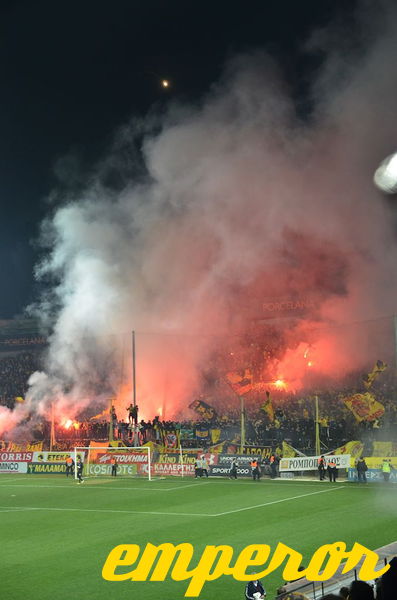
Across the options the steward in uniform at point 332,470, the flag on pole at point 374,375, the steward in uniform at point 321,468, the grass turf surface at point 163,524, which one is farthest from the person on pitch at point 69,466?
the flag on pole at point 374,375

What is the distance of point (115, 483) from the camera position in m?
31.4

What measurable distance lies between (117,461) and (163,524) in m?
16.9

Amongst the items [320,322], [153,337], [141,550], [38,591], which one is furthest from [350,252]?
[38,591]

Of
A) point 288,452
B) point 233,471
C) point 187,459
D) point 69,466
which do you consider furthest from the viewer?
point 69,466

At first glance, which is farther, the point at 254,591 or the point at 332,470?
the point at 332,470

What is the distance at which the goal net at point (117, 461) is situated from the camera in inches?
1352

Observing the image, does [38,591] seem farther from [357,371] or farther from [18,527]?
[357,371]

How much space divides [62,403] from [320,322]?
69.7 feet

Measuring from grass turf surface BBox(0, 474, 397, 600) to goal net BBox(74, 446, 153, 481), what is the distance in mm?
4609

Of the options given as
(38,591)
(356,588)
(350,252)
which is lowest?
(38,591)

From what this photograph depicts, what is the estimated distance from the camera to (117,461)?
35188mm

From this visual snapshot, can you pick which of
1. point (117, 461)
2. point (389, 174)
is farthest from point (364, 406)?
point (389, 174)
